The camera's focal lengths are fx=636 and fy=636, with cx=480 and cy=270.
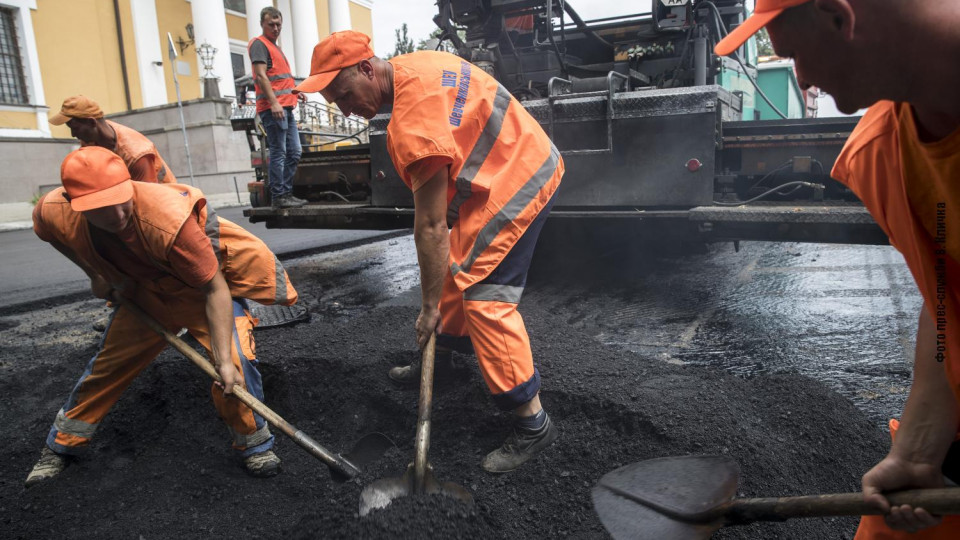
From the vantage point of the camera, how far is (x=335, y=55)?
223 cm

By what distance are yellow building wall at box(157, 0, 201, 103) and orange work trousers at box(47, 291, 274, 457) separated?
62.8 ft

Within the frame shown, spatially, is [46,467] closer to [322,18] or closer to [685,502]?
[685,502]

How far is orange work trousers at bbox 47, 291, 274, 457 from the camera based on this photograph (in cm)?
263

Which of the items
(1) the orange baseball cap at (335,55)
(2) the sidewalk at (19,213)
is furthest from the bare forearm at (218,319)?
(2) the sidewalk at (19,213)

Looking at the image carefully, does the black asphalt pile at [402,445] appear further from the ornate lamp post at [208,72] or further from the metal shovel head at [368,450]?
the ornate lamp post at [208,72]

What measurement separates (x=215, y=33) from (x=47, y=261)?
1298 cm

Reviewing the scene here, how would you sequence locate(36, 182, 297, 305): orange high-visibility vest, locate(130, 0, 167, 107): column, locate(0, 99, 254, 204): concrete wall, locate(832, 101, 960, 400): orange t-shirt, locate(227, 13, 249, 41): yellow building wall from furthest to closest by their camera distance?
locate(227, 13, 249, 41): yellow building wall, locate(130, 0, 167, 107): column, locate(0, 99, 254, 204): concrete wall, locate(36, 182, 297, 305): orange high-visibility vest, locate(832, 101, 960, 400): orange t-shirt

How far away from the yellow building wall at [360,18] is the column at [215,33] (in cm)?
912

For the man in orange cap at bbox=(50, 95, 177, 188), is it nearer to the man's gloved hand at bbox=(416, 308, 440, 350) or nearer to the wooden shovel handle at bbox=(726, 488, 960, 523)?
the man's gloved hand at bbox=(416, 308, 440, 350)

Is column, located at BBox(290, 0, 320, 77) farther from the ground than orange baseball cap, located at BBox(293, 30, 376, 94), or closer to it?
farther from the ground

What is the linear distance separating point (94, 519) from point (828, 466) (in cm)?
270

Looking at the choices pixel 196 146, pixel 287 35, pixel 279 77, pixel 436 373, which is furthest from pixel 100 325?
pixel 287 35

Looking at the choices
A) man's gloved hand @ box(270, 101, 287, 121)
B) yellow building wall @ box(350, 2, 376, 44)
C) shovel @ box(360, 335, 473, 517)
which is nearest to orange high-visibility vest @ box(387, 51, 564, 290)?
shovel @ box(360, 335, 473, 517)

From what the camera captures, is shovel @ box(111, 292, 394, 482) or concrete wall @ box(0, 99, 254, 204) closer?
shovel @ box(111, 292, 394, 482)
